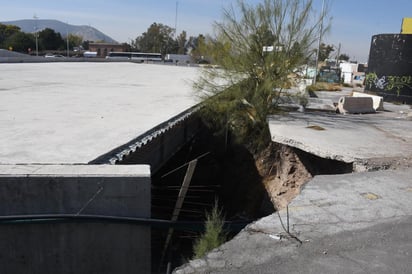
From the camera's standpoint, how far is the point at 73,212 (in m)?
5.05

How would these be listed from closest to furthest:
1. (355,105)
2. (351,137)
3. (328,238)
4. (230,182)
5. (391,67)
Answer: (328,238), (351,137), (230,182), (355,105), (391,67)

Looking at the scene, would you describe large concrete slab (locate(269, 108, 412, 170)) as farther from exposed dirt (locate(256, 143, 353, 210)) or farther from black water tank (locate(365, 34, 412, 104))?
black water tank (locate(365, 34, 412, 104))

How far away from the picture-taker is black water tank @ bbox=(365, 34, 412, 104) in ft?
67.0

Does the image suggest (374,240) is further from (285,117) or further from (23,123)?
(285,117)

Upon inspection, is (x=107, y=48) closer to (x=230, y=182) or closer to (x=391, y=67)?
(x=391, y=67)

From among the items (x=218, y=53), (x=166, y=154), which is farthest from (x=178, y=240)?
(x=218, y=53)

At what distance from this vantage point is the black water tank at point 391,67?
67.0ft

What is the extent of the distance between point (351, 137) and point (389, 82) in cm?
1345

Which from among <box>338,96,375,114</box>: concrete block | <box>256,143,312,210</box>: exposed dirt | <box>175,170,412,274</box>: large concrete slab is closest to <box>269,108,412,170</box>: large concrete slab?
<box>256,143,312,210</box>: exposed dirt

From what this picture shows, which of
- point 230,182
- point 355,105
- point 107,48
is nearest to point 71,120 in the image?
point 230,182

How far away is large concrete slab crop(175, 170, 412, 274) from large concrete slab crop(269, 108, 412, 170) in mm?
2127

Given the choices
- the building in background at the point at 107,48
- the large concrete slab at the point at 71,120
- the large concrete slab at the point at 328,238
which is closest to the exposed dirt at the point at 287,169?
the large concrete slab at the point at 328,238

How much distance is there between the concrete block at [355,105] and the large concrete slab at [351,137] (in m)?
1.09

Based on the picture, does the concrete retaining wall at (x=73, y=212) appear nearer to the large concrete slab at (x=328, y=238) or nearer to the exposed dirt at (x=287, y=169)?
the large concrete slab at (x=328, y=238)
